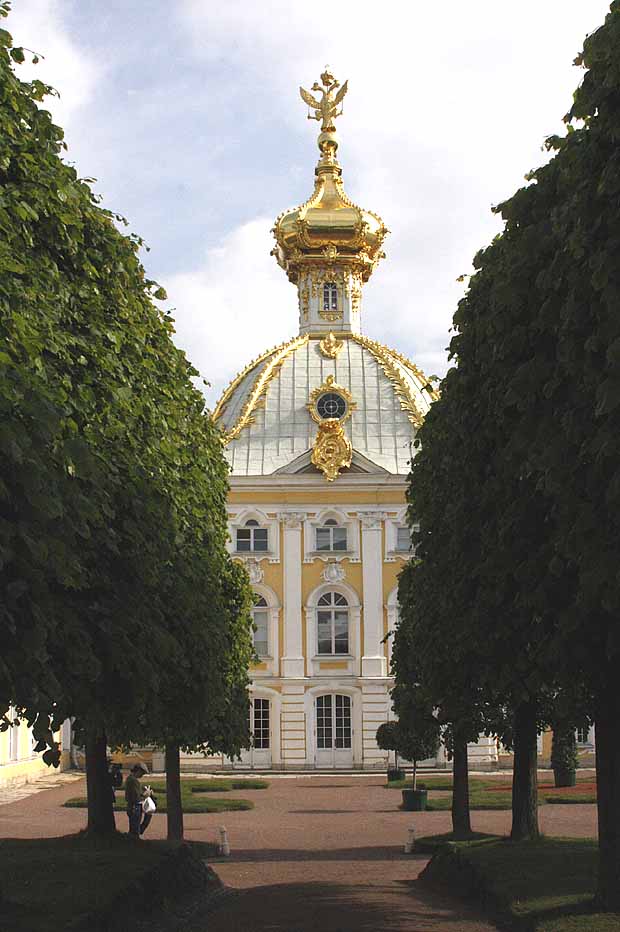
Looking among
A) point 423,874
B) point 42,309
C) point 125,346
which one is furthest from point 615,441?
point 423,874

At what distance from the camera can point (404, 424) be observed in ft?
212

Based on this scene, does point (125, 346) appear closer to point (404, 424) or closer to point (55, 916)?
point (55, 916)

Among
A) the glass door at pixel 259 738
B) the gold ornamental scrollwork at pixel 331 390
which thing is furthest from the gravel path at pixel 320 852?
the gold ornamental scrollwork at pixel 331 390

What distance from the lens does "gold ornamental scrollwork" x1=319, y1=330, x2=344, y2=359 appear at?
67.6 m

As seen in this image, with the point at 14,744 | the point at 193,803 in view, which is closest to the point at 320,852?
the point at 193,803

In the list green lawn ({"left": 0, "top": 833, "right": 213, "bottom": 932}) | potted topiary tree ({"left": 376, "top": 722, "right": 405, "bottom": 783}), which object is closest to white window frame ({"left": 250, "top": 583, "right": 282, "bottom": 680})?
potted topiary tree ({"left": 376, "top": 722, "right": 405, "bottom": 783})

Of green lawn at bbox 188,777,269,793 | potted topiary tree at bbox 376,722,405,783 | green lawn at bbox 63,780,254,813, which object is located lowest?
green lawn at bbox 188,777,269,793

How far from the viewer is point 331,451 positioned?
61.6m

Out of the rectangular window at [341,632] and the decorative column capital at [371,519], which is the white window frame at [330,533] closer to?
the decorative column capital at [371,519]

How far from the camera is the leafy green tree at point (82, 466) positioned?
1151 centimetres

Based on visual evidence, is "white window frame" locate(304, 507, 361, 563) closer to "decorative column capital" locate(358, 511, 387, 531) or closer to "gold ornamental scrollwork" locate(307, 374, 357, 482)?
"decorative column capital" locate(358, 511, 387, 531)

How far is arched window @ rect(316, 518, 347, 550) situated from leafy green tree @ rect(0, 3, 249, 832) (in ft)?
127

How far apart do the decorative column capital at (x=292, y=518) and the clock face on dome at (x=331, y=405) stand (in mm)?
5530

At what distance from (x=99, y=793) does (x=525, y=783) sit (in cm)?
731
